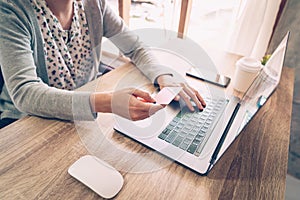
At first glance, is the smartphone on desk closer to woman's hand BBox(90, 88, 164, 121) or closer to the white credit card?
the white credit card

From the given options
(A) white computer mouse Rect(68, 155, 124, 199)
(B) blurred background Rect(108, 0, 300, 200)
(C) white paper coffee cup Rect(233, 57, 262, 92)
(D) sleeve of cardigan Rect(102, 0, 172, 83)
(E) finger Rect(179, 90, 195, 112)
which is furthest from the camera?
(B) blurred background Rect(108, 0, 300, 200)

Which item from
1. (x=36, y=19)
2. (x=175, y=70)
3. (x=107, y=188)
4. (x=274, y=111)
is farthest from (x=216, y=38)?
(x=107, y=188)

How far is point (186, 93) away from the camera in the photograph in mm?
696

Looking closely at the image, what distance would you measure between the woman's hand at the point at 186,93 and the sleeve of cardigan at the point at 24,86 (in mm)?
288

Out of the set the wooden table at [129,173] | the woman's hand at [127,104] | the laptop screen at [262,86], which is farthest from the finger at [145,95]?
the laptop screen at [262,86]

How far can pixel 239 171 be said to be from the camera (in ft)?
1.59

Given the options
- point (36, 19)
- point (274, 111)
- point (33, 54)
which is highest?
point (36, 19)

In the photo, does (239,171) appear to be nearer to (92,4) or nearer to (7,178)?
(7,178)

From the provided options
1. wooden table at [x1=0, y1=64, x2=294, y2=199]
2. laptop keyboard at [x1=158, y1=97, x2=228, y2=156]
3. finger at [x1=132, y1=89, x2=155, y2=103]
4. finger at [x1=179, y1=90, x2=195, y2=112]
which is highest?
finger at [x1=132, y1=89, x2=155, y2=103]

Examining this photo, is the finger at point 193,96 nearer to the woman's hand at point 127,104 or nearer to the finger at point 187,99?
the finger at point 187,99

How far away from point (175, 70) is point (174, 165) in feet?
1.52

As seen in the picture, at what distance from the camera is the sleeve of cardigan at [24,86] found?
0.57 metres

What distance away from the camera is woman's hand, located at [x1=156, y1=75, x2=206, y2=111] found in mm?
676

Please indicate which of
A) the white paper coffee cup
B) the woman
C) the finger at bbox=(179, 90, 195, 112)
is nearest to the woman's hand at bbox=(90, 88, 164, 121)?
the woman
